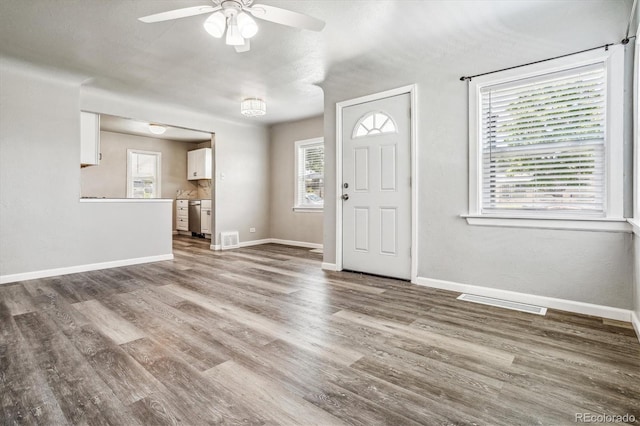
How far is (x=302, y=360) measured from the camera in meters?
1.83

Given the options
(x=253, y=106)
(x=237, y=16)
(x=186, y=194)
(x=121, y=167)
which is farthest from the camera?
(x=186, y=194)

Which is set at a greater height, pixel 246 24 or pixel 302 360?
pixel 246 24

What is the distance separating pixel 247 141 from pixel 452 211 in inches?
180

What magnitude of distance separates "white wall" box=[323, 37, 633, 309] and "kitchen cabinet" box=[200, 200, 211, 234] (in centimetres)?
497

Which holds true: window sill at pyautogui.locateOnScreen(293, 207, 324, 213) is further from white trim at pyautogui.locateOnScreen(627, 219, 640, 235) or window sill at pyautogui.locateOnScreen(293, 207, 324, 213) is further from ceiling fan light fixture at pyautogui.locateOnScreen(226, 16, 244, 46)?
white trim at pyautogui.locateOnScreen(627, 219, 640, 235)

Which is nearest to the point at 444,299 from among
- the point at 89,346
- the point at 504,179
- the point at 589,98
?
the point at 504,179

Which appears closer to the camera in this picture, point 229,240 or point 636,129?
point 636,129

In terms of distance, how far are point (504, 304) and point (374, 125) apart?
2.27 metres

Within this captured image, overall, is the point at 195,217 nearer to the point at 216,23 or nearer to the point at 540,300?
the point at 216,23

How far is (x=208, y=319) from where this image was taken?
246 centimetres

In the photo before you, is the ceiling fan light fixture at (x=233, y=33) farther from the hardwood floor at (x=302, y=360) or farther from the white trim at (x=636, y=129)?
the white trim at (x=636, y=129)

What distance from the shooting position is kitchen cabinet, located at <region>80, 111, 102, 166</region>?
4383 mm

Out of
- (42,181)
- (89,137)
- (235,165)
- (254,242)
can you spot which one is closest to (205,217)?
(254,242)

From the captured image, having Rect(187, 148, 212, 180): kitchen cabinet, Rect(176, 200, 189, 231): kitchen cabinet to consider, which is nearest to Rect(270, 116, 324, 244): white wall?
Rect(187, 148, 212, 180): kitchen cabinet
